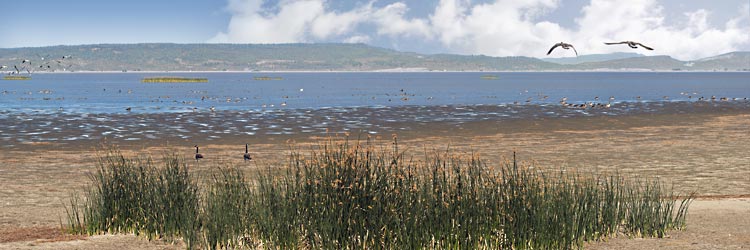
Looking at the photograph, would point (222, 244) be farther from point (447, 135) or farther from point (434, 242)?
point (447, 135)

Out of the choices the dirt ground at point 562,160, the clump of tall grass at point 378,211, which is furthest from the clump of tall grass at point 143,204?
the dirt ground at point 562,160

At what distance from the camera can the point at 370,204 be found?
492 inches

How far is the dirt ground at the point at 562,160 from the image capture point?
573 inches

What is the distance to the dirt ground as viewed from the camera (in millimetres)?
14555

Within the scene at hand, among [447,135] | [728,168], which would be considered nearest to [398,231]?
[728,168]

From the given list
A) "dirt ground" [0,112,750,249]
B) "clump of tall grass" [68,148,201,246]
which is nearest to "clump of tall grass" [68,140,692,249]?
"clump of tall grass" [68,148,201,246]

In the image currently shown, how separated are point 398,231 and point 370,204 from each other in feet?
1.93

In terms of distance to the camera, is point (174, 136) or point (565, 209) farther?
point (174, 136)

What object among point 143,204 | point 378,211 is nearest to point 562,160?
point 378,211

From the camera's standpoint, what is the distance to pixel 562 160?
27875 mm

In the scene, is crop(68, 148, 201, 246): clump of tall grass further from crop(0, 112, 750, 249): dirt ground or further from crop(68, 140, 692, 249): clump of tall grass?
crop(0, 112, 750, 249): dirt ground

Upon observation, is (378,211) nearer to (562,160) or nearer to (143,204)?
(143,204)

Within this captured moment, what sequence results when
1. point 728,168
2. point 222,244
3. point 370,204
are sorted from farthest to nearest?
point 728,168 < point 222,244 < point 370,204

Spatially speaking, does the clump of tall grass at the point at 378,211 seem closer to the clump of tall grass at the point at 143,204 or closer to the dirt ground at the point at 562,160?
the clump of tall grass at the point at 143,204
